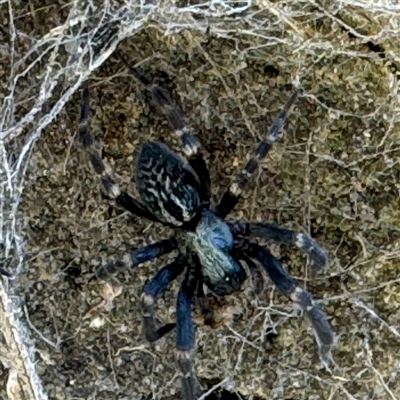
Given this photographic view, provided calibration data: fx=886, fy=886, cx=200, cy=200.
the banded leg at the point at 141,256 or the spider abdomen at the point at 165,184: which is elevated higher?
the spider abdomen at the point at 165,184

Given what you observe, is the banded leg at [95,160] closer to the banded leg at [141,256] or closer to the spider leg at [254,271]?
the banded leg at [141,256]

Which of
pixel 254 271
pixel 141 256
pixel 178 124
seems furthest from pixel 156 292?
pixel 178 124

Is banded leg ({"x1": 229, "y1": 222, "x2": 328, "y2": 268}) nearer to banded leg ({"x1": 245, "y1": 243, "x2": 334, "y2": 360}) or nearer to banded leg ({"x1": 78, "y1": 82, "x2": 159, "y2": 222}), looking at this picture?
banded leg ({"x1": 245, "y1": 243, "x2": 334, "y2": 360})

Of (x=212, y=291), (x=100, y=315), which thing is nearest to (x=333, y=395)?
(x=212, y=291)

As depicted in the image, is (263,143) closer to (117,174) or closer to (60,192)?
(117,174)

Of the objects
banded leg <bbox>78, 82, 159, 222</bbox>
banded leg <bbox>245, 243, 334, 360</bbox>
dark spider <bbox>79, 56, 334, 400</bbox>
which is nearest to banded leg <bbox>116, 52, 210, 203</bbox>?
dark spider <bbox>79, 56, 334, 400</bbox>

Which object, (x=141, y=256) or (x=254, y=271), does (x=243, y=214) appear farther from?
(x=141, y=256)

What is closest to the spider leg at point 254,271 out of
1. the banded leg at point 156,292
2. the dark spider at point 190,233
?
the dark spider at point 190,233
